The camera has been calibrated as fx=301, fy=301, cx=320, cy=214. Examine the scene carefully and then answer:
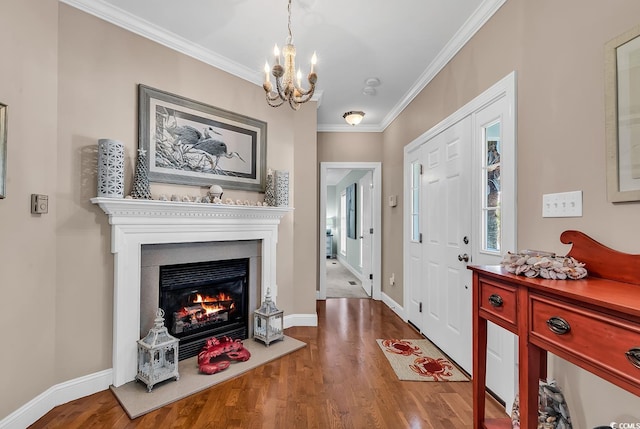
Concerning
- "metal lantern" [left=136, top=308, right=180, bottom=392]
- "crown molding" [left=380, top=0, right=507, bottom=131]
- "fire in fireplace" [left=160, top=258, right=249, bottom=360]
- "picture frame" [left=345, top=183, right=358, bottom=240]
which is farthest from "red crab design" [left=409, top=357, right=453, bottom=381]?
"picture frame" [left=345, top=183, right=358, bottom=240]

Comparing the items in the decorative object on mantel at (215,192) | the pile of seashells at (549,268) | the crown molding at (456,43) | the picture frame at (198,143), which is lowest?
the pile of seashells at (549,268)

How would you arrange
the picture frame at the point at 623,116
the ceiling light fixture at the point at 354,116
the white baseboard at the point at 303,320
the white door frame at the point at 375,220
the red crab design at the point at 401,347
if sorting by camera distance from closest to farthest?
the picture frame at the point at 623,116, the red crab design at the point at 401,347, the white baseboard at the point at 303,320, the ceiling light fixture at the point at 354,116, the white door frame at the point at 375,220

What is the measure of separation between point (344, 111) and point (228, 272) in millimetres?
2554

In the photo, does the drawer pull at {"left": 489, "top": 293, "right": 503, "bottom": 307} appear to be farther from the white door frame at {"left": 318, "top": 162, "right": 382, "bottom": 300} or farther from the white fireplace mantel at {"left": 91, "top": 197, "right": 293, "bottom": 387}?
the white door frame at {"left": 318, "top": 162, "right": 382, "bottom": 300}

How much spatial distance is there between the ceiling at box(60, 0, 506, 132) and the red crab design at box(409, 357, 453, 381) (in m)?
2.59

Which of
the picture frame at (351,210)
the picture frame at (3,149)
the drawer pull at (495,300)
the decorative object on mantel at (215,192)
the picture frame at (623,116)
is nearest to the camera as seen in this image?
the picture frame at (623,116)

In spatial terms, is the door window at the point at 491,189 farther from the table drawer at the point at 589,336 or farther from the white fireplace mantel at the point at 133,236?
the white fireplace mantel at the point at 133,236

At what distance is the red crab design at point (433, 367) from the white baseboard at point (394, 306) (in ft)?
3.41

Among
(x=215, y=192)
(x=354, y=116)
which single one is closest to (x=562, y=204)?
(x=215, y=192)

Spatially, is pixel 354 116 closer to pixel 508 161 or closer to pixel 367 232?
pixel 367 232

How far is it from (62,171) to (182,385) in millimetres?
1644

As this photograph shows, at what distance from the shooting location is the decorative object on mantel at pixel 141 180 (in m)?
2.18

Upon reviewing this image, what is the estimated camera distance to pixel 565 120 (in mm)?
1486

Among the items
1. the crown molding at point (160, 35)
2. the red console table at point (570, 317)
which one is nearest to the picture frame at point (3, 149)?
the crown molding at point (160, 35)
